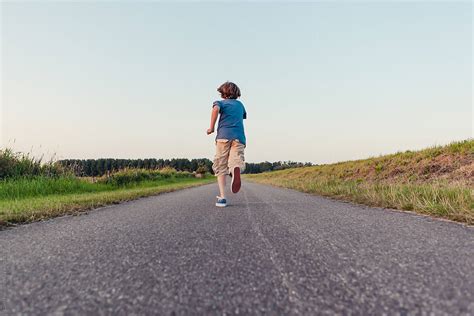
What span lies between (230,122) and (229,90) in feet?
2.18

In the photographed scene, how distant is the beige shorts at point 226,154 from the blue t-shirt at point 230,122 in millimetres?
90

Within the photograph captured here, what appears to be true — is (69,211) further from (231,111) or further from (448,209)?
(448,209)

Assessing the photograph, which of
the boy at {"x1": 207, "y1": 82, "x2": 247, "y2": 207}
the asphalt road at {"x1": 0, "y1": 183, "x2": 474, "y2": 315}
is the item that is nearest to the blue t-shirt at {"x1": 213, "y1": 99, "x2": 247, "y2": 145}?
the boy at {"x1": 207, "y1": 82, "x2": 247, "y2": 207}

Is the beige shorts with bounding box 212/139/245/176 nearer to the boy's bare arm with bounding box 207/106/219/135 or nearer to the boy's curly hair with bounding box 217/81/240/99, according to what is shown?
the boy's bare arm with bounding box 207/106/219/135

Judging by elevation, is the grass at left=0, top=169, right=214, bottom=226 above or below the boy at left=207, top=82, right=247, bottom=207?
below

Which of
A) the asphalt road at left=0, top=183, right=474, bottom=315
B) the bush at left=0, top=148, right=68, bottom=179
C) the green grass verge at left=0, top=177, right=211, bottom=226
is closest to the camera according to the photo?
the asphalt road at left=0, top=183, right=474, bottom=315

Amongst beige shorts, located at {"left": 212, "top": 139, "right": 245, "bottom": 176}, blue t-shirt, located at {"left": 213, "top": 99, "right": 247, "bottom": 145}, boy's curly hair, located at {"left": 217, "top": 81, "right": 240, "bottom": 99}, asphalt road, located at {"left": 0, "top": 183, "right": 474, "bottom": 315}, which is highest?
boy's curly hair, located at {"left": 217, "top": 81, "right": 240, "bottom": 99}

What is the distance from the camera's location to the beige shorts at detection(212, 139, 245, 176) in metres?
5.40

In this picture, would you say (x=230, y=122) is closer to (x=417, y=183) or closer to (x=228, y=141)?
(x=228, y=141)

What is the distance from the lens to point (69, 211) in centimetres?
453

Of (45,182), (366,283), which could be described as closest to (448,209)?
(366,283)

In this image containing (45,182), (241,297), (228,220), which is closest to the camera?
(241,297)

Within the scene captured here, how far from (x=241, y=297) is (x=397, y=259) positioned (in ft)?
3.41

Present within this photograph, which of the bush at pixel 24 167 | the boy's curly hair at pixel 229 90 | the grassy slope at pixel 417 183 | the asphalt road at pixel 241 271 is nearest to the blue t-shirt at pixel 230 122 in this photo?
the boy's curly hair at pixel 229 90
